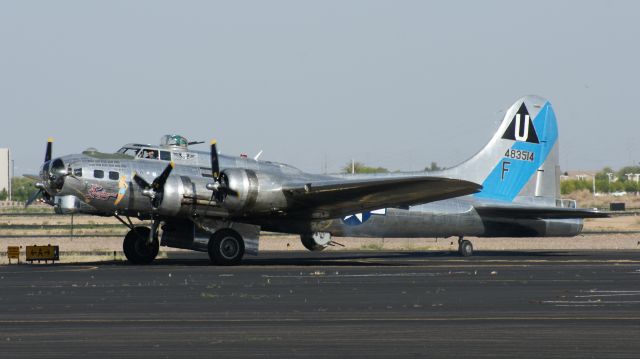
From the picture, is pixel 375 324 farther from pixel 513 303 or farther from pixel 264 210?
pixel 264 210

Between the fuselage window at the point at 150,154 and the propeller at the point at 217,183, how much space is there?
213cm

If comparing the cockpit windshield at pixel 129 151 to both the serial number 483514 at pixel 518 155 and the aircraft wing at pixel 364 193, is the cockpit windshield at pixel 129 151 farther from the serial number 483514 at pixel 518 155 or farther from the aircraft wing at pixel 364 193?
the serial number 483514 at pixel 518 155

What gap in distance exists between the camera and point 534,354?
13500 mm

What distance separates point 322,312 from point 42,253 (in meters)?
22.4

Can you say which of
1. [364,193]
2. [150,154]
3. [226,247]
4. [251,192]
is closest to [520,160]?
[364,193]

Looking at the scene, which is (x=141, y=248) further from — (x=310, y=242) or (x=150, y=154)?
(x=310, y=242)

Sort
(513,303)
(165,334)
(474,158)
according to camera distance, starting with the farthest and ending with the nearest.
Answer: (474,158)
(513,303)
(165,334)

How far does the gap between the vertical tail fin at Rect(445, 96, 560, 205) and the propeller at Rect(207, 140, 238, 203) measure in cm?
1216

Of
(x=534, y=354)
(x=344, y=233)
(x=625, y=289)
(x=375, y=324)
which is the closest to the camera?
(x=534, y=354)

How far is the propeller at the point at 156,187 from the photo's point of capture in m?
34.2

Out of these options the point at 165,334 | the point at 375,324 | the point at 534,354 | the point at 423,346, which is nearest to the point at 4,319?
the point at 165,334

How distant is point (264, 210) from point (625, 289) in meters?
14.7

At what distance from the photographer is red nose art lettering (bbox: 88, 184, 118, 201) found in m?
33.7

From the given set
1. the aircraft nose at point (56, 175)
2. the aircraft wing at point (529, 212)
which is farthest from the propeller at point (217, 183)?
the aircraft wing at point (529, 212)
